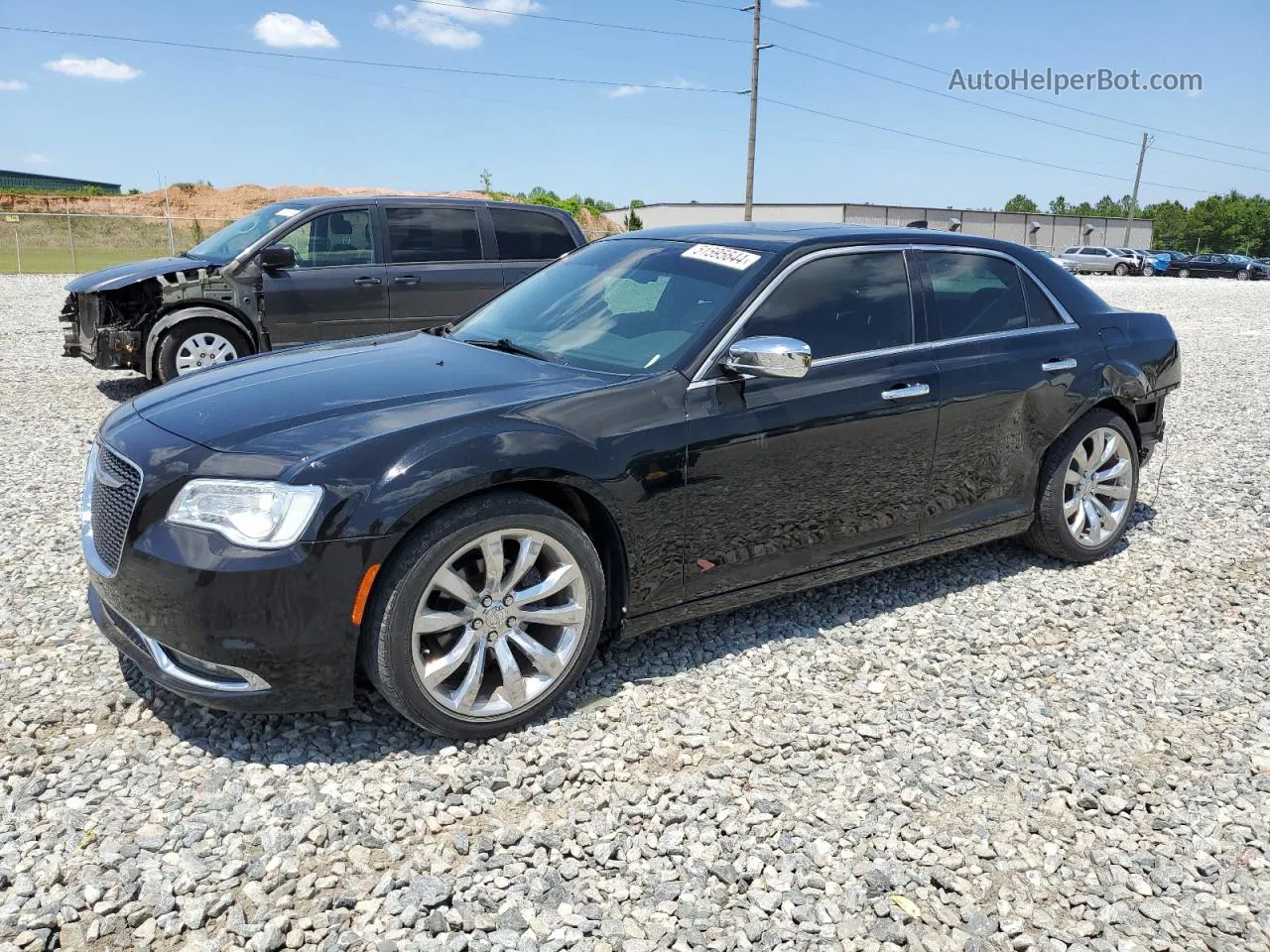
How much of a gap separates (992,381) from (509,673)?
8.56ft

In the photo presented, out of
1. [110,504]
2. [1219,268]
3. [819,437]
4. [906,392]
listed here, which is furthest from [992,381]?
[1219,268]

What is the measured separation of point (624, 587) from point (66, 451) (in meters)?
5.47

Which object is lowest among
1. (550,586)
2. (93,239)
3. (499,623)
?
(499,623)

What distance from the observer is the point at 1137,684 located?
387 cm

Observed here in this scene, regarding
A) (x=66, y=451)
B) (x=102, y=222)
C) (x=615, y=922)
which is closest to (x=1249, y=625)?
(x=615, y=922)

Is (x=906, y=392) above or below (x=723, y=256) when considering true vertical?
below

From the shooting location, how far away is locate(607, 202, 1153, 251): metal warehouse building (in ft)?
235

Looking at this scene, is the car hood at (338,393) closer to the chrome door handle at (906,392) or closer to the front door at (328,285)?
the chrome door handle at (906,392)

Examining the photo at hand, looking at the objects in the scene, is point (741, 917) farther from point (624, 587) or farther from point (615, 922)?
point (624, 587)

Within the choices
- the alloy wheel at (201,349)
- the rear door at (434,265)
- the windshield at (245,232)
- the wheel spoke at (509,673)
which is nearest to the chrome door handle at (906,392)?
the wheel spoke at (509,673)

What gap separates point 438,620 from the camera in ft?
10.3

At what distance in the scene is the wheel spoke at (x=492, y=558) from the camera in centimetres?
317

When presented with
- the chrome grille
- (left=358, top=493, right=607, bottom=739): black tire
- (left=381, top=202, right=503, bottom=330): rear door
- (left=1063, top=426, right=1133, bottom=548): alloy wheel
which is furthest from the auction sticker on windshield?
(left=381, top=202, right=503, bottom=330): rear door

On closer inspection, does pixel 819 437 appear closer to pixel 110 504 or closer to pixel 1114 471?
pixel 1114 471
